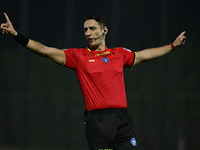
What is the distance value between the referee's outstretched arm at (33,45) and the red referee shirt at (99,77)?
0.13 metres

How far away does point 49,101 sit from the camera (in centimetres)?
908

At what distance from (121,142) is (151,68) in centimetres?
413

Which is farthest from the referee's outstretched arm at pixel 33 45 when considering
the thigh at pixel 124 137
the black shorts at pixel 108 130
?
the thigh at pixel 124 137

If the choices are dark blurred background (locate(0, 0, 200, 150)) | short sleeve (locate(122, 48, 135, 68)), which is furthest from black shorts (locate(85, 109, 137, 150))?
dark blurred background (locate(0, 0, 200, 150))

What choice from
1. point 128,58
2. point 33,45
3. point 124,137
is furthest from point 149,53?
point 33,45

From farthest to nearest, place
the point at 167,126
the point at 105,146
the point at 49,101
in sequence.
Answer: the point at 49,101 → the point at 167,126 → the point at 105,146

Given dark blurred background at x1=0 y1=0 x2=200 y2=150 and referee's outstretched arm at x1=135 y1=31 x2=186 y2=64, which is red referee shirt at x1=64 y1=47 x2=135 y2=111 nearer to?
referee's outstretched arm at x1=135 y1=31 x2=186 y2=64

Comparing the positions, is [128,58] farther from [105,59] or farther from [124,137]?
[124,137]

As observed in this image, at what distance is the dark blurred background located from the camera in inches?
328

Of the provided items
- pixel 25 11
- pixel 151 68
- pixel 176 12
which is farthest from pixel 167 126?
pixel 25 11

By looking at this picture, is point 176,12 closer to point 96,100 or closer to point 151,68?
point 151,68

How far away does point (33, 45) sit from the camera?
4.51m

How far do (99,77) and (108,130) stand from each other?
2.15ft

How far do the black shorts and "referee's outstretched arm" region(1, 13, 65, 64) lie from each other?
2.62 feet
